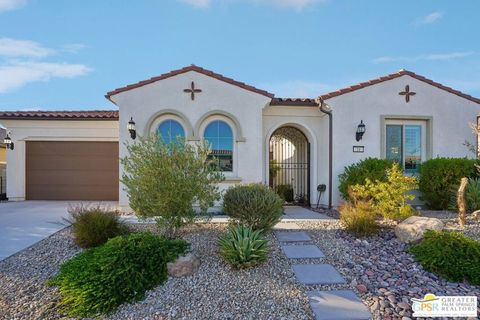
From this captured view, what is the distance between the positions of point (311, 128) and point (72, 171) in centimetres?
1020

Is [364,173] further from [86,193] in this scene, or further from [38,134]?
[38,134]

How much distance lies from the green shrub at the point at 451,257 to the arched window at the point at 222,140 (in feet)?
19.6

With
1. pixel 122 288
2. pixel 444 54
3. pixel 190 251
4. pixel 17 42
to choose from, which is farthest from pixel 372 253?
pixel 17 42

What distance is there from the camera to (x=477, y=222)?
7238mm

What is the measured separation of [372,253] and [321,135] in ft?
19.7

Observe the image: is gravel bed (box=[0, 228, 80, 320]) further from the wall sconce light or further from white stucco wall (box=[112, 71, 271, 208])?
the wall sconce light

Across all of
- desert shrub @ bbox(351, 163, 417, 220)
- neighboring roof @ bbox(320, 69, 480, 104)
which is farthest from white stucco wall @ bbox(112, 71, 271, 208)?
desert shrub @ bbox(351, 163, 417, 220)

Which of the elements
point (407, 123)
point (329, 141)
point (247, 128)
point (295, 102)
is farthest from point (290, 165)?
point (407, 123)

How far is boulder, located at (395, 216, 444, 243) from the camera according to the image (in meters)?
5.55

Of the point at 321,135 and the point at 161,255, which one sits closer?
the point at 161,255

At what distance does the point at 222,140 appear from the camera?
966 centimetres

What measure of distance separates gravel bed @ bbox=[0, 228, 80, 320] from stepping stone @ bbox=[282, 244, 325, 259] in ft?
12.0

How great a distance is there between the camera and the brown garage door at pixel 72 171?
12.2 meters

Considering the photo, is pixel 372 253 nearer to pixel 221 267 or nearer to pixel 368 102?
pixel 221 267
